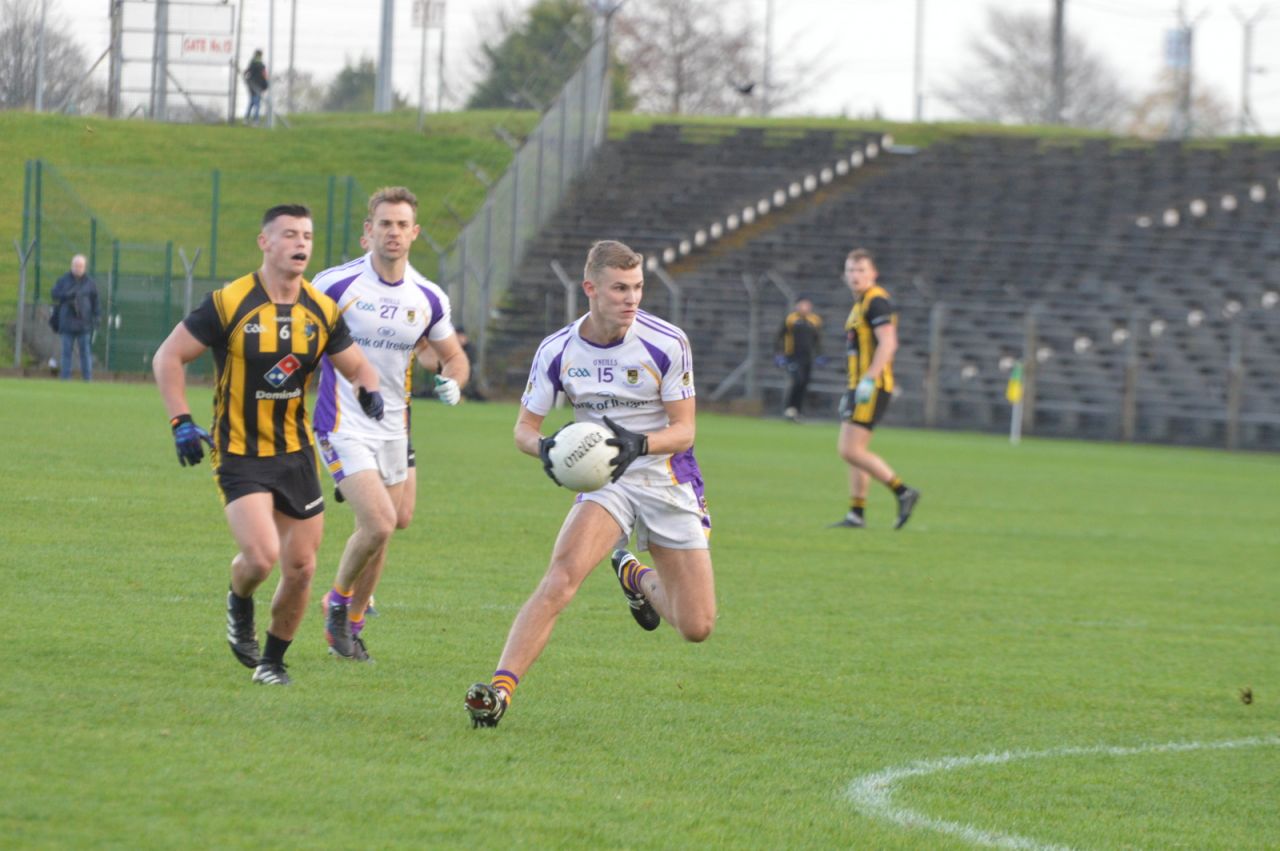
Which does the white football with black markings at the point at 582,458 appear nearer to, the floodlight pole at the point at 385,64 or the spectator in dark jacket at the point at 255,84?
the spectator in dark jacket at the point at 255,84

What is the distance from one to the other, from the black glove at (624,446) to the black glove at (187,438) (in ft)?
4.87

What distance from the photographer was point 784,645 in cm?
880

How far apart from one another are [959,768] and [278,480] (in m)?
2.74

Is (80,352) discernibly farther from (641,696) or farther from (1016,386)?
(641,696)

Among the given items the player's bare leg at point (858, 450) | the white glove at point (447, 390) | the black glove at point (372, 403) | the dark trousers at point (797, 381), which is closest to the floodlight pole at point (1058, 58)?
the dark trousers at point (797, 381)

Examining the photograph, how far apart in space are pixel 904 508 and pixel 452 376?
7251mm

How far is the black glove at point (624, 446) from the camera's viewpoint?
21.3 feet

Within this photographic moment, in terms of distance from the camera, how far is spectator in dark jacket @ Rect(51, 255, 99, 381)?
27.1m

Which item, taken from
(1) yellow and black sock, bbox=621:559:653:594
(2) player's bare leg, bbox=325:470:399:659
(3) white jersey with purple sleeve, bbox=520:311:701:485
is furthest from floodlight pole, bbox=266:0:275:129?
(3) white jersey with purple sleeve, bbox=520:311:701:485

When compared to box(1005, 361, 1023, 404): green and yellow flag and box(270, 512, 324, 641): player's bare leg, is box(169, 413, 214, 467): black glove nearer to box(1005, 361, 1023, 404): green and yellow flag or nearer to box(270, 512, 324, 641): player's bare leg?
box(270, 512, 324, 641): player's bare leg

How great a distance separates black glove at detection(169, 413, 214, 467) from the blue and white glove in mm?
8444

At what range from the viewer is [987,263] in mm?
37625

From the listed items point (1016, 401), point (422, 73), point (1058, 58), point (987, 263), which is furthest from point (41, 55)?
point (1058, 58)

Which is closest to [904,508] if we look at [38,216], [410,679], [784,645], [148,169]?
[784,645]
